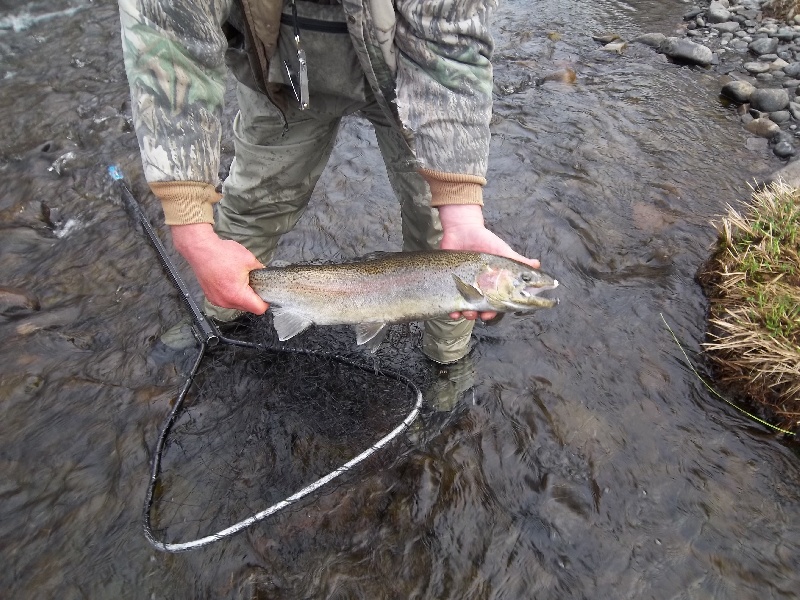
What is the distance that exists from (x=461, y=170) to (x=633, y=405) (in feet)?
8.42

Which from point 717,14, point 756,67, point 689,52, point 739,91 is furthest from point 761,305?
point 717,14

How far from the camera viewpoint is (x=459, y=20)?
8.78 feet

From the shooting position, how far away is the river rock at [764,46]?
9.15m

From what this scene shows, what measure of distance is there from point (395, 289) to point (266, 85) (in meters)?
1.31

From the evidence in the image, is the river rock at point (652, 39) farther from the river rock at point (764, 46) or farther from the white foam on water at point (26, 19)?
the white foam on water at point (26, 19)

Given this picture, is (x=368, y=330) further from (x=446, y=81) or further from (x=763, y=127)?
(x=763, y=127)

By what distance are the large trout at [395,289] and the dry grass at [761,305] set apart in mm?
2112

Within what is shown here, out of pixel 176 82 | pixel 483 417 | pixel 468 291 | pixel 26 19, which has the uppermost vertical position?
pixel 176 82

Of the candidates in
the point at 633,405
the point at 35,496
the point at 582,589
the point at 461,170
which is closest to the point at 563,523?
the point at 582,589

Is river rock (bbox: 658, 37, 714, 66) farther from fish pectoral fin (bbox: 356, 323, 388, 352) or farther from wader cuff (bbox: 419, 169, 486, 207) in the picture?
fish pectoral fin (bbox: 356, 323, 388, 352)

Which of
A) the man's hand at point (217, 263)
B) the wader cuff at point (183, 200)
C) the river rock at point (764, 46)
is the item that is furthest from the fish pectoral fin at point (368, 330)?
the river rock at point (764, 46)

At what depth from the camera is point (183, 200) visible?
2518 millimetres

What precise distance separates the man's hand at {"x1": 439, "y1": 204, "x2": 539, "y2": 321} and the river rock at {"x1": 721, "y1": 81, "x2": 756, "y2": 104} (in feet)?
22.7

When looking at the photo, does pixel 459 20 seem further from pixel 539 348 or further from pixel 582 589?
pixel 582 589
